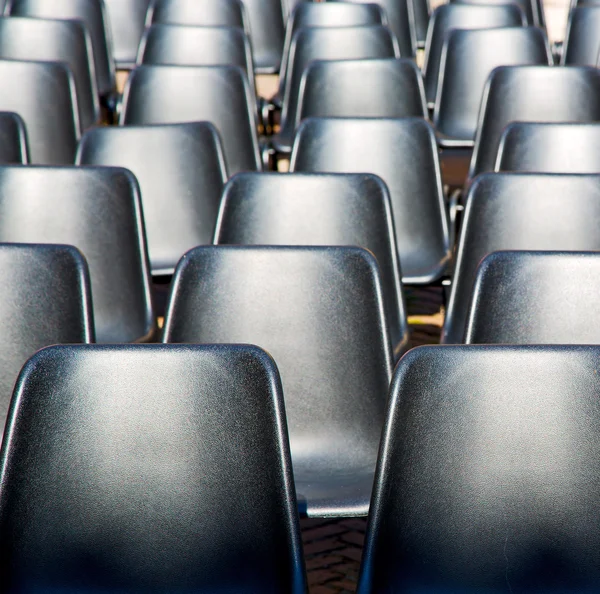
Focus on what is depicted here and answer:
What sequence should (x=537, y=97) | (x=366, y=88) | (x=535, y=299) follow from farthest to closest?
(x=366, y=88), (x=537, y=97), (x=535, y=299)

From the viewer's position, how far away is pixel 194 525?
1.55 metres

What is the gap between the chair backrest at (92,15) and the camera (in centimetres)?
489

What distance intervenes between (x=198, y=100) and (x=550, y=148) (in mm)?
1350

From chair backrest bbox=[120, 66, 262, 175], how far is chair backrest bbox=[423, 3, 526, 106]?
151 cm

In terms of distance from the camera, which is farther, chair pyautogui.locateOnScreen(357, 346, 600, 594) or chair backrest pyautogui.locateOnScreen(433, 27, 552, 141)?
chair backrest pyautogui.locateOnScreen(433, 27, 552, 141)

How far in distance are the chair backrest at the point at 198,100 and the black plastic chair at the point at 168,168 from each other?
0.55 meters

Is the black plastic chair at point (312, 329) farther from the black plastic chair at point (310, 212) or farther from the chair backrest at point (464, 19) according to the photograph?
the chair backrest at point (464, 19)

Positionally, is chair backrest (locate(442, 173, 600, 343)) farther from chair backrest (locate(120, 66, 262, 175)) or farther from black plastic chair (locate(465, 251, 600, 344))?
chair backrest (locate(120, 66, 262, 175))

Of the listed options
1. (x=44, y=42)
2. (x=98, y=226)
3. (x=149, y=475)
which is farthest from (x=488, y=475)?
(x=44, y=42)

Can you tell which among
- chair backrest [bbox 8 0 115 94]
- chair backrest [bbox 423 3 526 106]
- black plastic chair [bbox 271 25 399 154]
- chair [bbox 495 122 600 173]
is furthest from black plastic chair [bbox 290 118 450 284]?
chair backrest [bbox 8 0 115 94]

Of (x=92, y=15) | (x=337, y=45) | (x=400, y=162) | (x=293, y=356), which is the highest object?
(x=92, y=15)

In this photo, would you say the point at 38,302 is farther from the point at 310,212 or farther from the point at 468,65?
the point at 468,65

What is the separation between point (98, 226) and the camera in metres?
2.55

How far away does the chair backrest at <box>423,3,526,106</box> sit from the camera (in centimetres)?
490
